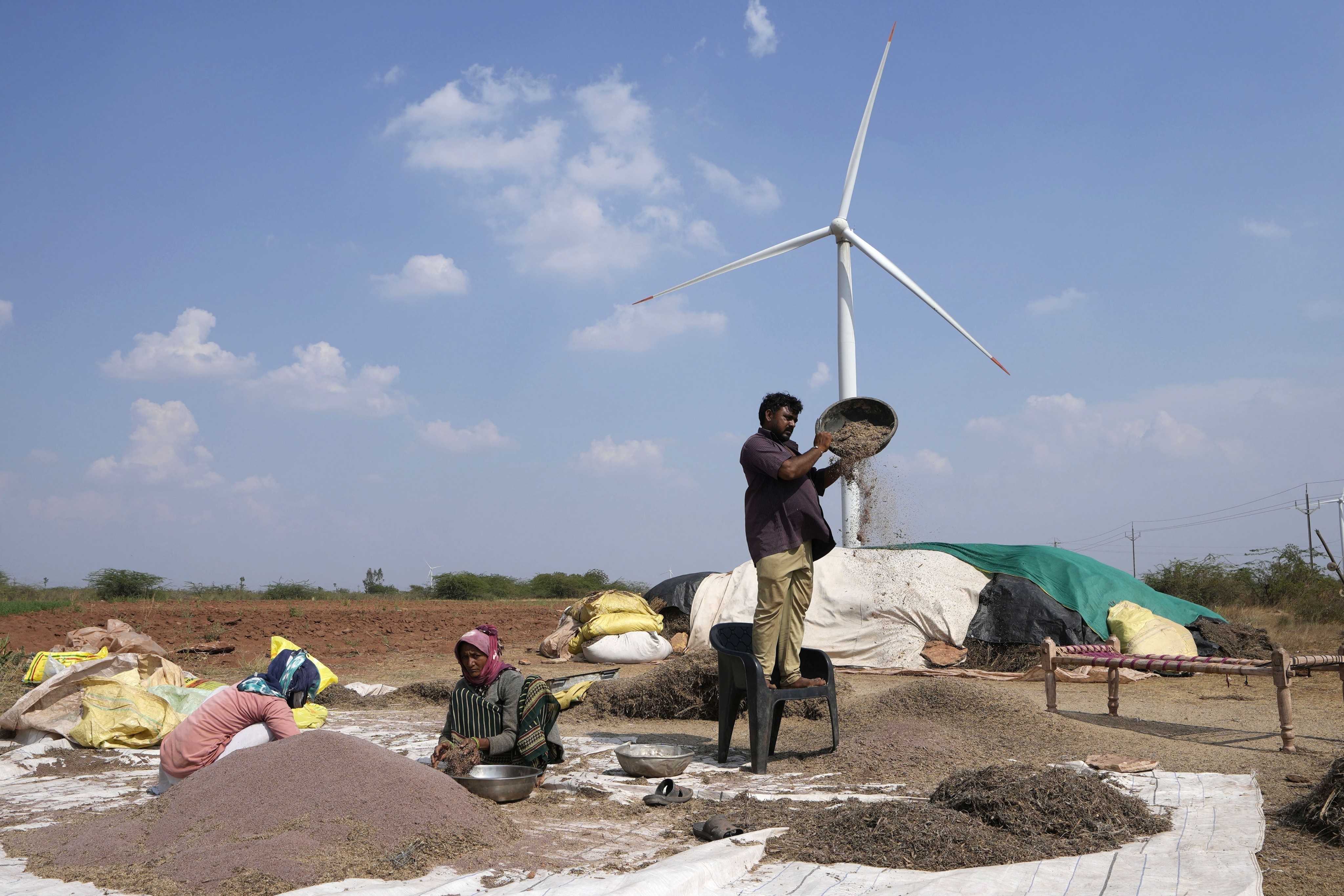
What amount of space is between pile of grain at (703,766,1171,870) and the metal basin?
3.10 meters

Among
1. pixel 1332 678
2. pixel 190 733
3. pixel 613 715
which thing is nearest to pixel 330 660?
pixel 613 715

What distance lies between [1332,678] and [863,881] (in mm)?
8861

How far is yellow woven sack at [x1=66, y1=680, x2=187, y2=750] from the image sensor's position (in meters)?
5.23

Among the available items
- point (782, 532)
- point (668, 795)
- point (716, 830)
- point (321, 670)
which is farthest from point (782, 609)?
point (321, 670)

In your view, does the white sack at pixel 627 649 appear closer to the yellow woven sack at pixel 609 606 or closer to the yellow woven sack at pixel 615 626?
the yellow woven sack at pixel 615 626

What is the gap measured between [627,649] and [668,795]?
7347 millimetres

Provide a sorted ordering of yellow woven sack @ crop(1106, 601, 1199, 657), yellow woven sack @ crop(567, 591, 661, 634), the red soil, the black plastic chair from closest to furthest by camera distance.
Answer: the black plastic chair
yellow woven sack @ crop(1106, 601, 1199, 657)
yellow woven sack @ crop(567, 591, 661, 634)
the red soil

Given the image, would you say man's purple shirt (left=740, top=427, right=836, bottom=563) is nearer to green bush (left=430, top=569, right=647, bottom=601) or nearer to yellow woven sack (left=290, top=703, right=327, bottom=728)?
yellow woven sack (left=290, top=703, right=327, bottom=728)

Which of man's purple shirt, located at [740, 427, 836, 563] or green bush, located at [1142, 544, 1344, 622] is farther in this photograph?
green bush, located at [1142, 544, 1344, 622]

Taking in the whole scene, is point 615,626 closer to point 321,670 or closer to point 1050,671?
point 321,670

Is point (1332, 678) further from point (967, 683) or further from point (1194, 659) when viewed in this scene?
point (967, 683)

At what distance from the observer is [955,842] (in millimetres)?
2881

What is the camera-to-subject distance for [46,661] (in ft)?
23.1

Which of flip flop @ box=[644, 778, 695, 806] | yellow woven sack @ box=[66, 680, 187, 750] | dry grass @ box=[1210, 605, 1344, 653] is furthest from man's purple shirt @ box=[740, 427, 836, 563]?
dry grass @ box=[1210, 605, 1344, 653]
